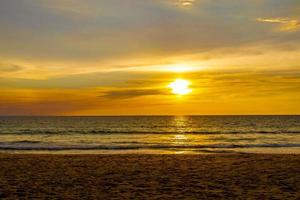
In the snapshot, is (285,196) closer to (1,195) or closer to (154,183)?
(154,183)

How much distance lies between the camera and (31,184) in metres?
14.2

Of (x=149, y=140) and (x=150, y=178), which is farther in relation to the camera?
(x=149, y=140)

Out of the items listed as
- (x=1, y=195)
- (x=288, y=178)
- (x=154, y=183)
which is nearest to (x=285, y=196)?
(x=288, y=178)

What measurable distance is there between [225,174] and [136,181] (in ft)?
13.3

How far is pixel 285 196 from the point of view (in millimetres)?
11883

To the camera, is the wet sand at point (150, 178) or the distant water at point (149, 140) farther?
the distant water at point (149, 140)

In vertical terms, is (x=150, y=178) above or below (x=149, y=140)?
below

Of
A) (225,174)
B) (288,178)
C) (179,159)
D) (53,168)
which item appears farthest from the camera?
(179,159)

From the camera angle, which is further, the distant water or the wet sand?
the distant water

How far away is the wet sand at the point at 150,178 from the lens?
1241 cm

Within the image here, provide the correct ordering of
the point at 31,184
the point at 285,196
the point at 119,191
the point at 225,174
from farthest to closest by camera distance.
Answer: the point at 225,174 → the point at 31,184 → the point at 119,191 → the point at 285,196

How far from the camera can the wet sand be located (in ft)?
40.7

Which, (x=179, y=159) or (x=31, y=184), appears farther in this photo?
(x=179, y=159)

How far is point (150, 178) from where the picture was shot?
51.4ft
